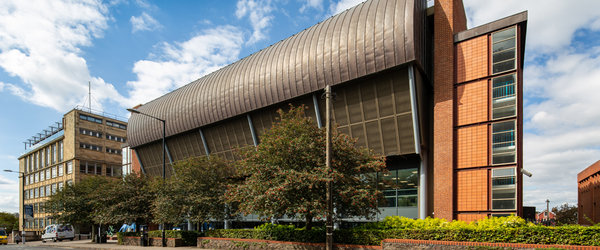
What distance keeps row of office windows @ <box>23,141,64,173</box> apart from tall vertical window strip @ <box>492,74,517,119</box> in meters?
71.9

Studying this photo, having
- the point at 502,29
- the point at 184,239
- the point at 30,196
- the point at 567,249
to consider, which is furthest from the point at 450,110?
the point at 30,196

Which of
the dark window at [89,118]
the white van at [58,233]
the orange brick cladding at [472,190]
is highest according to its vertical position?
the dark window at [89,118]

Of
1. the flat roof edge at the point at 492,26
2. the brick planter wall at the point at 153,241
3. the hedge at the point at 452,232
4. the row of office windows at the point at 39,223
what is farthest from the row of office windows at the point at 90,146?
the flat roof edge at the point at 492,26

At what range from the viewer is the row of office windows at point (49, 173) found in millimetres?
67188

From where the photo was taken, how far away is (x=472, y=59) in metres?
23.0

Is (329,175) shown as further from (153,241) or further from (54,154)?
(54,154)

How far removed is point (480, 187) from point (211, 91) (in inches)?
921

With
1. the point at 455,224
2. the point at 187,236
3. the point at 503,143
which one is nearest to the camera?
the point at 455,224

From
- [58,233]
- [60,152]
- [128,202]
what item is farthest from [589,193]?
[60,152]

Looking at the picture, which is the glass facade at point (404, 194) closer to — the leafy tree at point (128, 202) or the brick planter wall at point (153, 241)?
the brick planter wall at point (153, 241)

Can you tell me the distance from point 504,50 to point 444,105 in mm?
4427

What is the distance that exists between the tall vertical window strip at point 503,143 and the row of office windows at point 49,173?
67.3 metres

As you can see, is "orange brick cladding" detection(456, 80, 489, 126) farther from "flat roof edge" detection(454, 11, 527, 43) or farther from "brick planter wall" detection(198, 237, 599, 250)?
"brick planter wall" detection(198, 237, 599, 250)

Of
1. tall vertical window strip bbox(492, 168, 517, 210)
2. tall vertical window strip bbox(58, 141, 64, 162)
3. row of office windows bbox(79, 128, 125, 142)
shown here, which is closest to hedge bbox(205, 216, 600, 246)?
tall vertical window strip bbox(492, 168, 517, 210)
